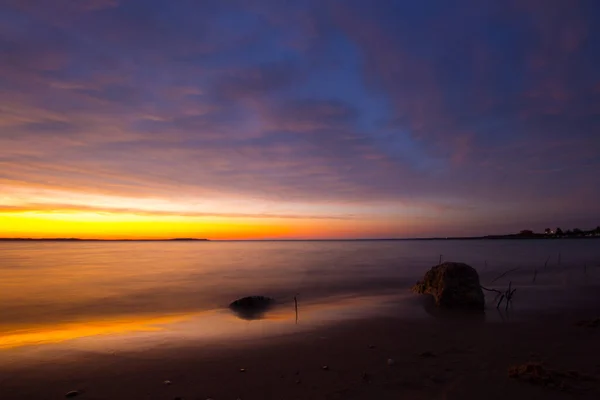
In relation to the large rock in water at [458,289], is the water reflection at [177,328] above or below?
below

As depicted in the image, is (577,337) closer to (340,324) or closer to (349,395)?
(340,324)

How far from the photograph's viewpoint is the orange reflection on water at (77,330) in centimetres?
1468

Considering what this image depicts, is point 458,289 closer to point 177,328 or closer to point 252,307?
point 252,307

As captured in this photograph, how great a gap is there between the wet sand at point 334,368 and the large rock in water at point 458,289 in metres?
4.75

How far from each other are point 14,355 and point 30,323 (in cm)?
791


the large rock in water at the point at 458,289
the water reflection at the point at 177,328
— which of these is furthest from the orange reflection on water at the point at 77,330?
the large rock in water at the point at 458,289

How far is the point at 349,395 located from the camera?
27.2 feet

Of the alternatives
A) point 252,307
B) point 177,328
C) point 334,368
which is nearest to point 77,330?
point 177,328

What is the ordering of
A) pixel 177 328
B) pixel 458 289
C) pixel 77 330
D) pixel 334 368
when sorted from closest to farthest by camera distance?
pixel 334 368
pixel 177 328
pixel 77 330
pixel 458 289

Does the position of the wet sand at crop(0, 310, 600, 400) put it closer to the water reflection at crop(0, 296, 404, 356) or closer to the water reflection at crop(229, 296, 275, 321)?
the water reflection at crop(0, 296, 404, 356)

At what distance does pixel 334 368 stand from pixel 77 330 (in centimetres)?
1269

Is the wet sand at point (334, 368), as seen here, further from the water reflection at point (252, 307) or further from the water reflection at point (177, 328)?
the water reflection at point (252, 307)

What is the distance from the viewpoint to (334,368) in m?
10.1

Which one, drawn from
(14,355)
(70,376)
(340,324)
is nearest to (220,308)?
(340,324)
